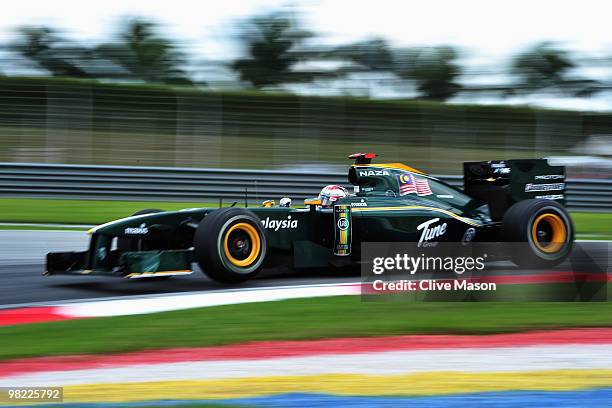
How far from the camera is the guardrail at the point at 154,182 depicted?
15469 mm

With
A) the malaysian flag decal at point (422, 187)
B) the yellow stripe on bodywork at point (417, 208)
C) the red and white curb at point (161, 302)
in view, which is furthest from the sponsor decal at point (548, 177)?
the red and white curb at point (161, 302)

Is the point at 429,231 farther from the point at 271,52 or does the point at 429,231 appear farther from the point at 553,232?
the point at 271,52

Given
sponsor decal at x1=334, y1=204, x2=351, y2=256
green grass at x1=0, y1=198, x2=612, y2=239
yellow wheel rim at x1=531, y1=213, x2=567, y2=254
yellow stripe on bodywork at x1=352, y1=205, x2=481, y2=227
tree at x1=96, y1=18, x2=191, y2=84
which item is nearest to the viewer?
sponsor decal at x1=334, y1=204, x2=351, y2=256

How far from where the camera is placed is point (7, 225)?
12891 millimetres

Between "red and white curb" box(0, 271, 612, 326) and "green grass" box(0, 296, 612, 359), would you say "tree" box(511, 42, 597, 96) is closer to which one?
"red and white curb" box(0, 271, 612, 326)

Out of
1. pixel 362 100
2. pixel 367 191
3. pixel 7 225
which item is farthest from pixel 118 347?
pixel 362 100

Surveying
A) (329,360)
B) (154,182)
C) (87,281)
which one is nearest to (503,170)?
(87,281)

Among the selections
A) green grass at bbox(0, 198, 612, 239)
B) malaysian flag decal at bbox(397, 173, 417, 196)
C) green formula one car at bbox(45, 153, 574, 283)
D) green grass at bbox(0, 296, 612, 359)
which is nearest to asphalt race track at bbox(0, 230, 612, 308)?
green formula one car at bbox(45, 153, 574, 283)

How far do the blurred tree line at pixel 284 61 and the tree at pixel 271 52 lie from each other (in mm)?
26

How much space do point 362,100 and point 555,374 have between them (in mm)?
13276

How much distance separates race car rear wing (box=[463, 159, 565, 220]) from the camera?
31.2 feet

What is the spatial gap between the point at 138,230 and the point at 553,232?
453 centimetres

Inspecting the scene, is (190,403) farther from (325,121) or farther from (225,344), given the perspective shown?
(325,121)

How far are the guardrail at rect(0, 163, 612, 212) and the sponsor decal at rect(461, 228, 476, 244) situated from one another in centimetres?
660
